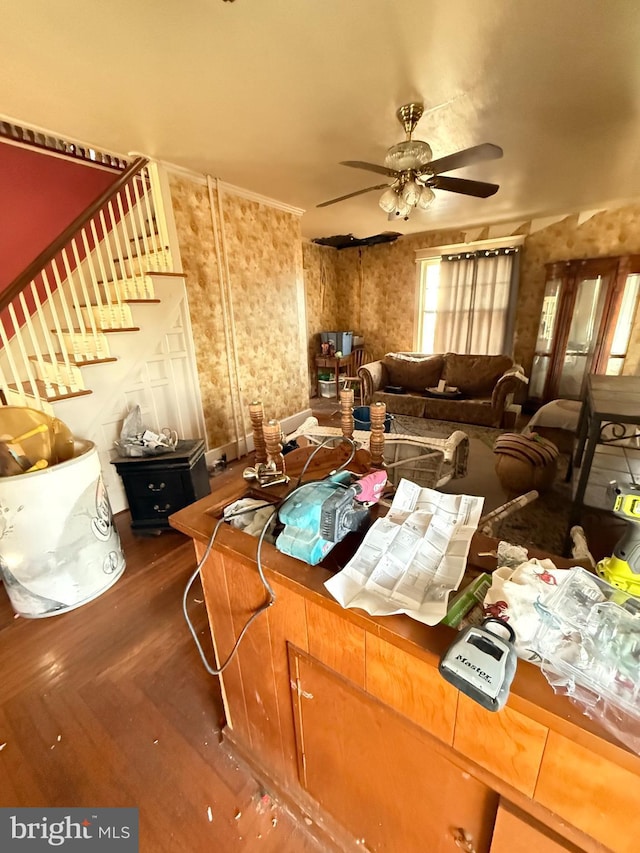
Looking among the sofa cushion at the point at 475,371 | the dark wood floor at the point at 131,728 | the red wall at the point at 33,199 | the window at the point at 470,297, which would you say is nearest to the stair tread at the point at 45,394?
the red wall at the point at 33,199

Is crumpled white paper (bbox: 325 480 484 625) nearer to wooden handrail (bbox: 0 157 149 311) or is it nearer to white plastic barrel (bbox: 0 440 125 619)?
white plastic barrel (bbox: 0 440 125 619)

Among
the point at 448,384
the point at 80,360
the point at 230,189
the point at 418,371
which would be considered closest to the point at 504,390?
the point at 448,384

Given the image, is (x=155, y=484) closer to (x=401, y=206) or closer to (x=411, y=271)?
(x=401, y=206)

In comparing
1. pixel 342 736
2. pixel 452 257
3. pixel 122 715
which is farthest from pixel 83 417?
pixel 452 257

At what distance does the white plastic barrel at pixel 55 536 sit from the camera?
160 cm

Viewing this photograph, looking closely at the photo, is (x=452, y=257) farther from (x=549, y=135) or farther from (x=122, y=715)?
(x=122, y=715)

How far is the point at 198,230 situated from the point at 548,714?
3545mm

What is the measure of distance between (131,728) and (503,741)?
54.5 inches

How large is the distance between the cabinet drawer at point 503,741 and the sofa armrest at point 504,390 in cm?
380

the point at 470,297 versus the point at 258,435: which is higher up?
the point at 470,297

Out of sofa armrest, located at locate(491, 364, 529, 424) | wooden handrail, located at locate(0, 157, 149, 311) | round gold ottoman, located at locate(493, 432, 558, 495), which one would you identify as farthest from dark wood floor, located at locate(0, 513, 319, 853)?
sofa armrest, located at locate(491, 364, 529, 424)

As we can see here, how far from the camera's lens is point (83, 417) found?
2389 millimetres

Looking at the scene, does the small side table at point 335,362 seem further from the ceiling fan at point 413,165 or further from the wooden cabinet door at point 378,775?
the wooden cabinet door at point 378,775

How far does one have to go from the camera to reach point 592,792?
1.53 ft
